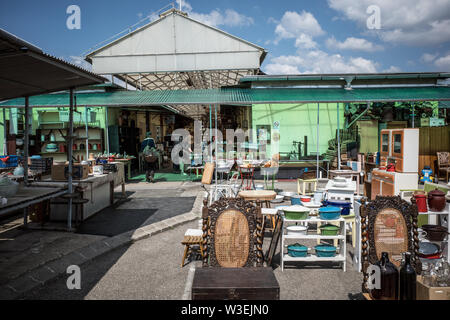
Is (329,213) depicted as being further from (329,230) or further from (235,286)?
(235,286)

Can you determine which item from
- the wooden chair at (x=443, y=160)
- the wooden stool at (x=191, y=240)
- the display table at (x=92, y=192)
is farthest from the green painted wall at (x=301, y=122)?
the wooden stool at (x=191, y=240)

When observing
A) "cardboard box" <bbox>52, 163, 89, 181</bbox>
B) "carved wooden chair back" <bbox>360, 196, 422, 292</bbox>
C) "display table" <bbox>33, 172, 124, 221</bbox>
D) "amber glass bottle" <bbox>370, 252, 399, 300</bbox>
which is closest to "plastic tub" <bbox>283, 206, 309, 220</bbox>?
"carved wooden chair back" <bbox>360, 196, 422, 292</bbox>

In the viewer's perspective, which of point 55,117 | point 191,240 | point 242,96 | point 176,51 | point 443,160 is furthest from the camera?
point 55,117

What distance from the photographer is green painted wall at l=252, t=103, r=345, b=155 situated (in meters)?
14.5

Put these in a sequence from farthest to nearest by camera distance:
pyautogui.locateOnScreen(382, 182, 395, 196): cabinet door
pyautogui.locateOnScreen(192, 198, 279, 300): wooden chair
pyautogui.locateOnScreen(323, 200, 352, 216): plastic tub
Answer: pyautogui.locateOnScreen(382, 182, 395, 196): cabinet door < pyautogui.locateOnScreen(323, 200, 352, 216): plastic tub < pyautogui.locateOnScreen(192, 198, 279, 300): wooden chair

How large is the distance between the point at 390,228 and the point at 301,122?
11.6 meters

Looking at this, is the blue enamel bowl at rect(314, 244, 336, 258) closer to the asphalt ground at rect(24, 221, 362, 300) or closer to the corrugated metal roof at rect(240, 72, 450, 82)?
→ the asphalt ground at rect(24, 221, 362, 300)

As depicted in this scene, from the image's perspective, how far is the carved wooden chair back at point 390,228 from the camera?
3297mm

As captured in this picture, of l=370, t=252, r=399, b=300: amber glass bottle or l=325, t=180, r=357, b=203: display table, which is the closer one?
l=370, t=252, r=399, b=300: amber glass bottle

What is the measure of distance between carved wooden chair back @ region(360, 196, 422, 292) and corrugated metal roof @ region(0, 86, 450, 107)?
824 centimetres

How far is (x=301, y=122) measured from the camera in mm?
14594

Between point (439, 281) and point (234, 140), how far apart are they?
15.5 m

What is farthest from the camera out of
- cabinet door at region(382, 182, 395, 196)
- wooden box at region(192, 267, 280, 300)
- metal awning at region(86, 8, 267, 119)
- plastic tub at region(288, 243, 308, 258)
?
metal awning at region(86, 8, 267, 119)

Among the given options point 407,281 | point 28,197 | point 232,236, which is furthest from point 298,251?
point 28,197
